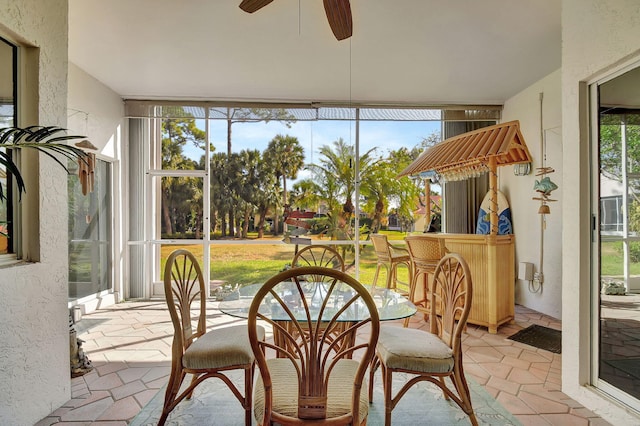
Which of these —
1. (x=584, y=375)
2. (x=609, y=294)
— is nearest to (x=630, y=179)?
(x=609, y=294)

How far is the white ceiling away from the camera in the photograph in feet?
9.02

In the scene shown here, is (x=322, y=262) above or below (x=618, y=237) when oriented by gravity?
below

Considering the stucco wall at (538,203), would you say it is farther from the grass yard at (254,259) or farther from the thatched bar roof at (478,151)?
the grass yard at (254,259)

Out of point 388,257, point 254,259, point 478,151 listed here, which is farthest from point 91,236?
point 478,151

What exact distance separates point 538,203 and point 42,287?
4838mm

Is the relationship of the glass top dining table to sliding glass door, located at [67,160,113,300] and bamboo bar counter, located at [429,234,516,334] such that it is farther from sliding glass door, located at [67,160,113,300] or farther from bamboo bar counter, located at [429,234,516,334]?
sliding glass door, located at [67,160,113,300]

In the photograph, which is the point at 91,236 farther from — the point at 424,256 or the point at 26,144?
the point at 424,256

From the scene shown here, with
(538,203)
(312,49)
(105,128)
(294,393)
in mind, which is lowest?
(294,393)

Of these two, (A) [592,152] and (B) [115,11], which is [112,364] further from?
(A) [592,152]

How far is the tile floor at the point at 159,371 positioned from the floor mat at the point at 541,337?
0.30ft

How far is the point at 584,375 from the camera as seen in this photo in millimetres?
2242

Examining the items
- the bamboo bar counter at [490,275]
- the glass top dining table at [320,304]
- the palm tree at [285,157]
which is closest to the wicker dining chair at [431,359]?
the glass top dining table at [320,304]

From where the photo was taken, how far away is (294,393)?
1.49 meters

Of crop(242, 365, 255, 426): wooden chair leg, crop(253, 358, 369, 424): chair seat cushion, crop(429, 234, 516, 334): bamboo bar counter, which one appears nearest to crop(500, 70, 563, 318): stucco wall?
crop(429, 234, 516, 334): bamboo bar counter
